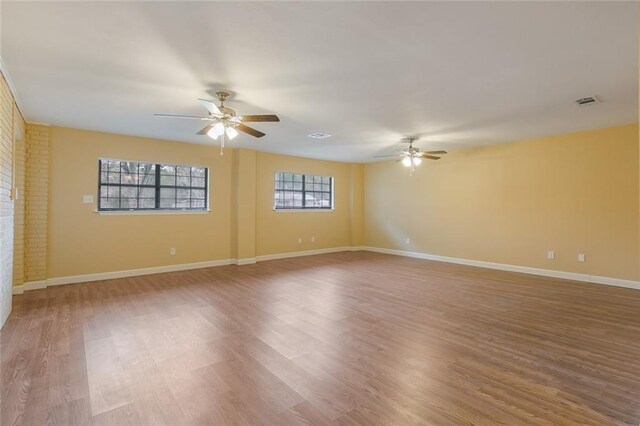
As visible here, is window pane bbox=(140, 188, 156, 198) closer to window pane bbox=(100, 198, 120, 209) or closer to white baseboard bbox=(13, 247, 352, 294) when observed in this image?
window pane bbox=(100, 198, 120, 209)

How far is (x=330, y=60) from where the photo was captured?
8.69 ft

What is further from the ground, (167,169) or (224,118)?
(224,118)

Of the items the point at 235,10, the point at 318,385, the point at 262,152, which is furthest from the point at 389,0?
the point at 262,152

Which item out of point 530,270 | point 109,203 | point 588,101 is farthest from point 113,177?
point 530,270

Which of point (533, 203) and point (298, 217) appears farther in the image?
point (298, 217)

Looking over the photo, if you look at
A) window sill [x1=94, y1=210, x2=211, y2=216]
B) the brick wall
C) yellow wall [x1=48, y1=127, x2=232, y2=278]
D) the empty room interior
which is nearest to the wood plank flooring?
the empty room interior

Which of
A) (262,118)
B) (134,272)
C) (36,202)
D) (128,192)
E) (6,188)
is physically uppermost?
(262,118)

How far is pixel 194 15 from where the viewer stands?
206 centimetres

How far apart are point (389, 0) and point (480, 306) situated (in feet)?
11.8

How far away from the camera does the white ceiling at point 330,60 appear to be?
6.69 feet

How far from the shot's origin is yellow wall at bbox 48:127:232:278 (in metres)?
4.88

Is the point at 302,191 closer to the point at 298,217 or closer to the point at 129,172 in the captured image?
the point at 298,217

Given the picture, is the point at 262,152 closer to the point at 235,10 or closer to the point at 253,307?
the point at 253,307

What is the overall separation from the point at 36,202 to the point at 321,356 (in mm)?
5006
